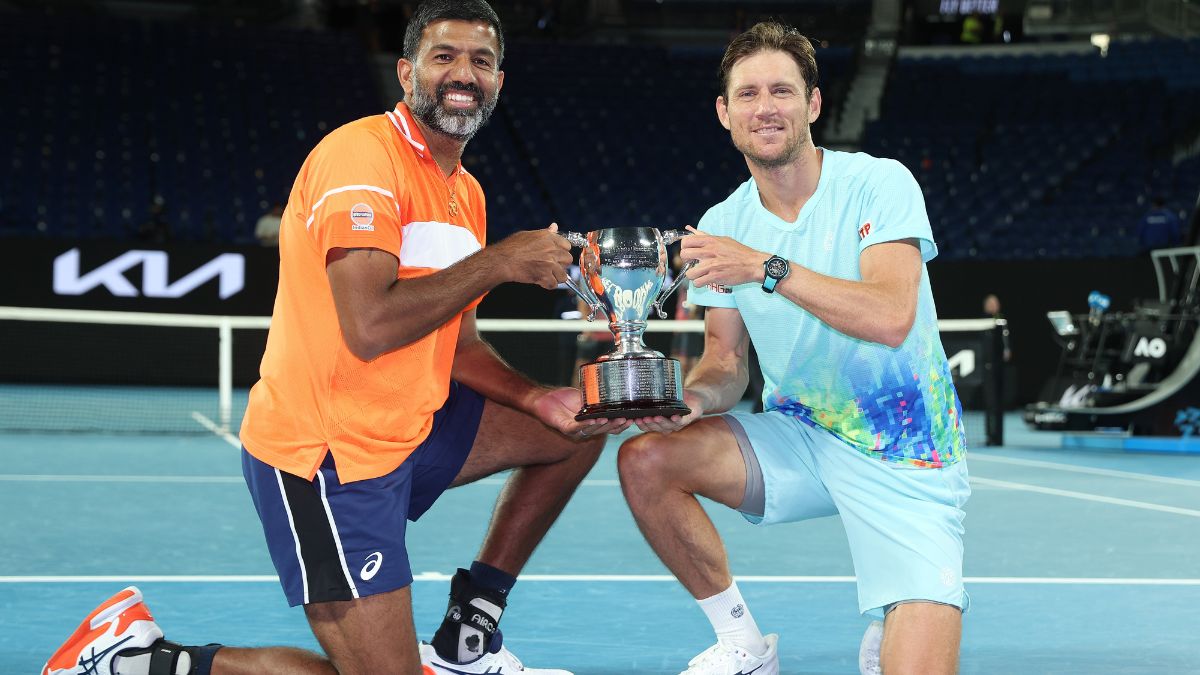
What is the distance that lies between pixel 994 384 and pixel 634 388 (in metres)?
9.54

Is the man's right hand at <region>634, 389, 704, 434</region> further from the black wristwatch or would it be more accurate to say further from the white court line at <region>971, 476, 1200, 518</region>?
the white court line at <region>971, 476, 1200, 518</region>

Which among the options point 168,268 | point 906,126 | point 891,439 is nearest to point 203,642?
point 891,439

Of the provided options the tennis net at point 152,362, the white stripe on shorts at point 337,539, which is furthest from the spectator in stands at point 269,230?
the white stripe on shorts at point 337,539

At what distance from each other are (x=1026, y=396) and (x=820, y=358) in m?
15.8

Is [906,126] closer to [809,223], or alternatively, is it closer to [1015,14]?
[1015,14]

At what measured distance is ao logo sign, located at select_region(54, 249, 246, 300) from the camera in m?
17.2

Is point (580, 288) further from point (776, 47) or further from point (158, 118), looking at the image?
point (158, 118)

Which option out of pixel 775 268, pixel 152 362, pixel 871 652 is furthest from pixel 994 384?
pixel 152 362

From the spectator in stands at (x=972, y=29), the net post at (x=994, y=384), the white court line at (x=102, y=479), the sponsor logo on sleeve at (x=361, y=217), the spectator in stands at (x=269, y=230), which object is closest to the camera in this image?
the sponsor logo on sleeve at (x=361, y=217)

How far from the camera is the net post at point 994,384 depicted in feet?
40.3

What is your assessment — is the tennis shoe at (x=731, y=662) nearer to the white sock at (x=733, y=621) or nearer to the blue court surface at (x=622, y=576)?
the white sock at (x=733, y=621)

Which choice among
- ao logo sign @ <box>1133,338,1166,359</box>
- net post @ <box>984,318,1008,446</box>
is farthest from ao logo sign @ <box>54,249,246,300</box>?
ao logo sign @ <box>1133,338,1166,359</box>

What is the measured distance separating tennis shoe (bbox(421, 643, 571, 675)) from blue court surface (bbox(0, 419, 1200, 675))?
0.67 feet

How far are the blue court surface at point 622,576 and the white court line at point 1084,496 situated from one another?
0.03m
